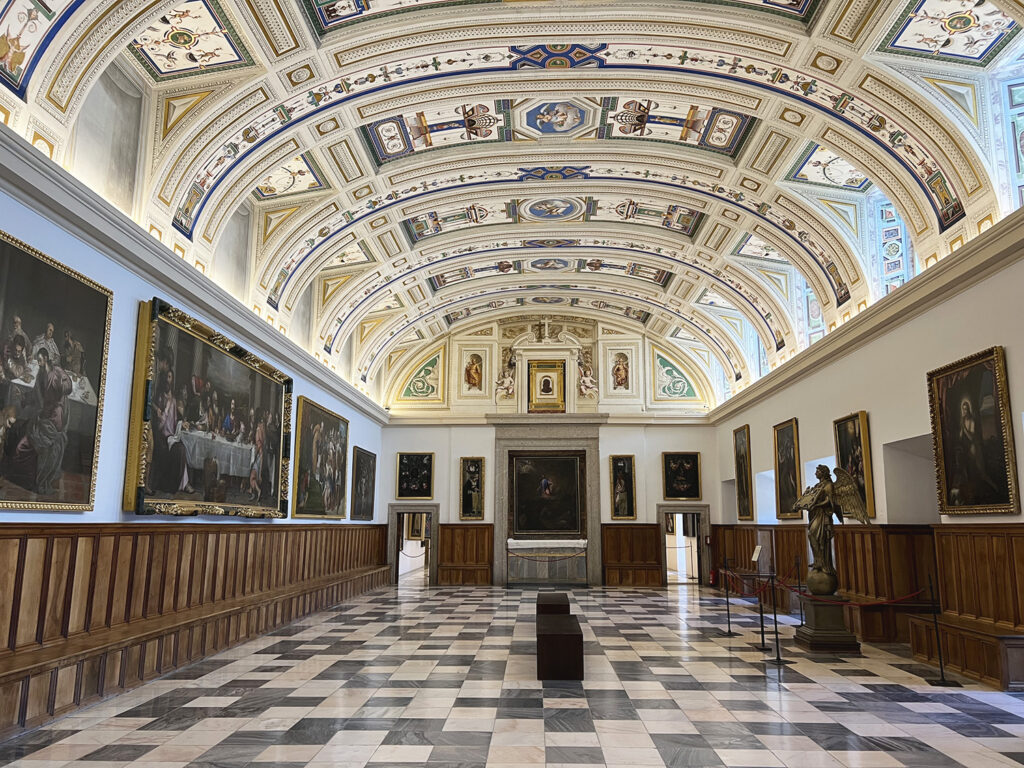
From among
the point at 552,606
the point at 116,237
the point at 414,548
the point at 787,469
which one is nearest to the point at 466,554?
the point at 787,469

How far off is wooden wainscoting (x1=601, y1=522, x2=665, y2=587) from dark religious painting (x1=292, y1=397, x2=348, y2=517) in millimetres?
8636

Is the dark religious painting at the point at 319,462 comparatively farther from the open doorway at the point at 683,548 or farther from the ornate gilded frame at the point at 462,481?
the open doorway at the point at 683,548

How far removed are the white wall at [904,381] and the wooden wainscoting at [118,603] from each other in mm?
10312

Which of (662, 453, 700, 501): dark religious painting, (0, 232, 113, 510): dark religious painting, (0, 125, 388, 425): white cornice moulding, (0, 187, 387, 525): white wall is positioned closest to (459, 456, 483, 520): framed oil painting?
(662, 453, 700, 501): dark religious painting

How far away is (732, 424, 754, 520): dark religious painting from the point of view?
19.9m

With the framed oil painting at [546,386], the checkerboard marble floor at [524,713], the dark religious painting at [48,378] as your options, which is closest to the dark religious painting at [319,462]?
the checkerboard marble floor at [524,713]

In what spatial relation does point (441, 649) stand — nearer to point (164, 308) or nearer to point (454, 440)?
point (164, 308)

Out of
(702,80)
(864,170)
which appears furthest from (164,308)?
(864,170)

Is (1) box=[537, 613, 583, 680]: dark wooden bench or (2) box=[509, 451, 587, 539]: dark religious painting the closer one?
(1) box=[537, 613, 583, 680]: dark wooden bench

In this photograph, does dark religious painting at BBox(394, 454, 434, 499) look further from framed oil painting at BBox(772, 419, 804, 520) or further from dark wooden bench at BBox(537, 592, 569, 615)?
dark wooden bench at BBox(537, 592, 569, 615)

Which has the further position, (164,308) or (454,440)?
(454,440)

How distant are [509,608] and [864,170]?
11.3 meters

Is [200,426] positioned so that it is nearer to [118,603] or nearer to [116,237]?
[118,603]

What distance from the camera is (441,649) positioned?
11.0 m
